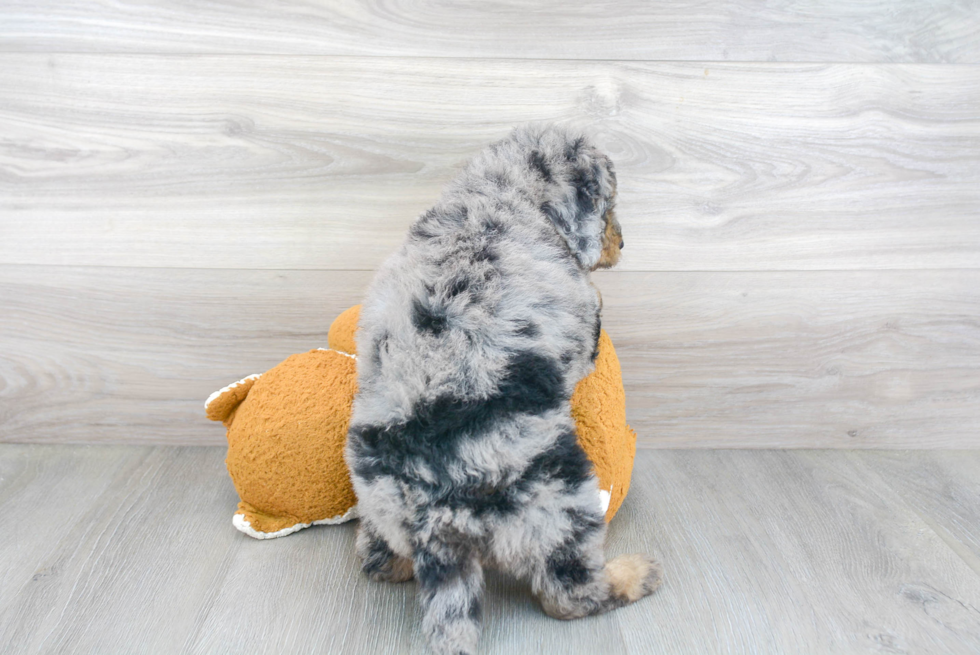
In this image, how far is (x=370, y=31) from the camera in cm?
133

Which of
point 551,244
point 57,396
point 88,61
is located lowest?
point 57,396

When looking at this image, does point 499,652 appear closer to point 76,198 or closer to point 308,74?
point 308,74

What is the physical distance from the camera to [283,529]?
1201 mm

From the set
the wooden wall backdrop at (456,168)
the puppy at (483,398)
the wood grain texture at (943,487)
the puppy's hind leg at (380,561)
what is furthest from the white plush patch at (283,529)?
the wood grain texture at (943,487)

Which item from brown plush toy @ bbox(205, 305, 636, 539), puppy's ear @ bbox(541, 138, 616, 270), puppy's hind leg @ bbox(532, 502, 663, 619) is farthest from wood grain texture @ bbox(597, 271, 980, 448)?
puppy's hind leg @ bbox(532, 502, 663, 619)

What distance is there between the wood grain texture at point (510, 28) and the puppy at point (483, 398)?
50cm

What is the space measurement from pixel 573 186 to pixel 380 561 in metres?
0.68

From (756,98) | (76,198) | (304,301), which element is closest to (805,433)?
(756,98)

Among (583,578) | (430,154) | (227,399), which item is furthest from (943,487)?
(227,399)

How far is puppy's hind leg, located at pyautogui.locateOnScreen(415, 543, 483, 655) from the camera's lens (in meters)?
0.91

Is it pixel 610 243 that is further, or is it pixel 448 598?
pixel 610 243

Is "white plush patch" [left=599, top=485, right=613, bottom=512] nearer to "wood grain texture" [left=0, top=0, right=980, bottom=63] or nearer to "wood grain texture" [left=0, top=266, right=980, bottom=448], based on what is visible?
"wood grain texture" [left=0, top=266, right=980, bottom=448]

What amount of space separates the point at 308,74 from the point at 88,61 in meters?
0.45

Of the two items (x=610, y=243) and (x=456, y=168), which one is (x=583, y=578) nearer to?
(x=610, y=243)
